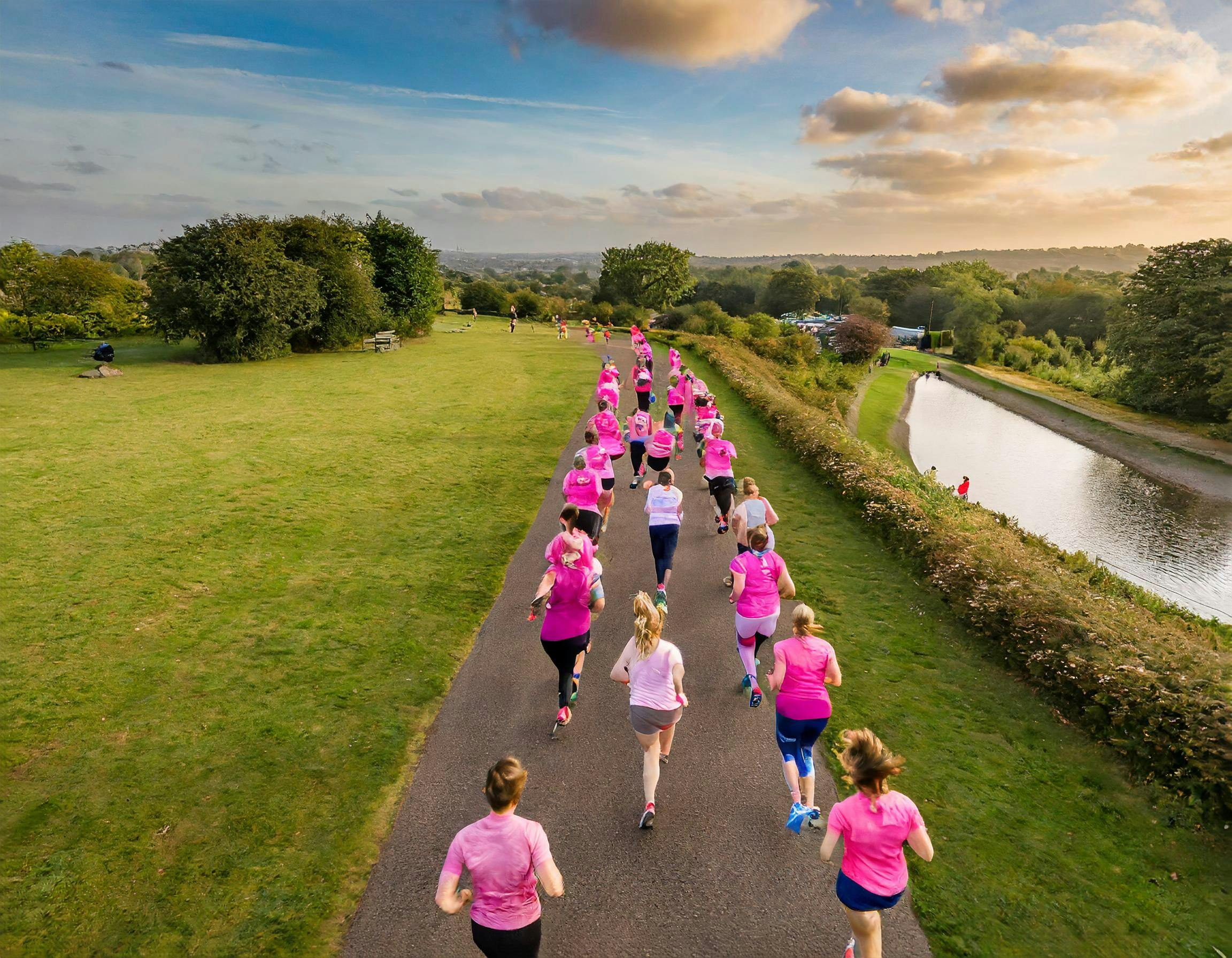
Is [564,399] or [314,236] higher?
[314,236]

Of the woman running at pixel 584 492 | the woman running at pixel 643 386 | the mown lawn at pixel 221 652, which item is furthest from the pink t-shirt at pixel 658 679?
the woman running at pixel 643 386

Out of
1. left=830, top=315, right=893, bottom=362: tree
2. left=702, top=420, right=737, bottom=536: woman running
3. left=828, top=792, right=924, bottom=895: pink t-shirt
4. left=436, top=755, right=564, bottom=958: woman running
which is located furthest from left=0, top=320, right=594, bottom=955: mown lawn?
left=830, top=315, right=893, bottom=362: tree

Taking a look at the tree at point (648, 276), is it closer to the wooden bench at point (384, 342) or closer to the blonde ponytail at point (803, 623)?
the wooden bench at point (384, 342)

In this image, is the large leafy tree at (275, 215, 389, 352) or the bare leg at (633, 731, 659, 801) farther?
the large leafy tree at (275, 215, 389, 352)

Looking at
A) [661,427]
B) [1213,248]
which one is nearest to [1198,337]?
[1213,248]

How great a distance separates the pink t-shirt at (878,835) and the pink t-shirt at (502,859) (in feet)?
6.02

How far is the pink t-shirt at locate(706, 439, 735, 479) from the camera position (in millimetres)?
11281

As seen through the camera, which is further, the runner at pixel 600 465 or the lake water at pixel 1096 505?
the lake water at pixel 1096 505

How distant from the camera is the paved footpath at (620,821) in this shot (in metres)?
4.72

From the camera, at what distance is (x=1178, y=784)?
20.1 ft

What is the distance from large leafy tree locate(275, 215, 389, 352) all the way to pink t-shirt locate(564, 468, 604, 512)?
31938mm

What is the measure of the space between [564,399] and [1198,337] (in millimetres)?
41704

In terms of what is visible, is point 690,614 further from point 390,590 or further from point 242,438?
point 242,438

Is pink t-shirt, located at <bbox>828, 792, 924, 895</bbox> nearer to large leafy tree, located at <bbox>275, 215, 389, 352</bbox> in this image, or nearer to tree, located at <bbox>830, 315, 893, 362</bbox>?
large leafy tree, located at <bbox>275, 215, 389, 352</bbox>
